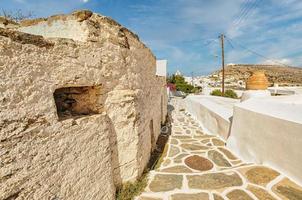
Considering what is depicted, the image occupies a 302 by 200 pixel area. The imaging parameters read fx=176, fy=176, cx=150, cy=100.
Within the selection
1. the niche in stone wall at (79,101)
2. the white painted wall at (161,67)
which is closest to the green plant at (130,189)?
the niche in stone wall at (79,101)

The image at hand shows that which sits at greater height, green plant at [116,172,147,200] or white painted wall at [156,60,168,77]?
white painted wall at [156,60,168,77]

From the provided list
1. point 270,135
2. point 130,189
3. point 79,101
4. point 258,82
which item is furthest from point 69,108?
point 258,82

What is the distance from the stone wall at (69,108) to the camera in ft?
5.59

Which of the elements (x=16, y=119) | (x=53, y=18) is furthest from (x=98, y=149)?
(x=53, y=18)

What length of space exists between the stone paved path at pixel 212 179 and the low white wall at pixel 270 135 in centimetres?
24

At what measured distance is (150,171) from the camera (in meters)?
4.23

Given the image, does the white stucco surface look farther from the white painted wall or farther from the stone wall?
the white painted wall

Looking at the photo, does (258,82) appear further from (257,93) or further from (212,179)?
(212,179)

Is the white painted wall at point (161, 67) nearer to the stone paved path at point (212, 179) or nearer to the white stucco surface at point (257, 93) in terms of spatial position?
the white stucco surface at point (257, 93)

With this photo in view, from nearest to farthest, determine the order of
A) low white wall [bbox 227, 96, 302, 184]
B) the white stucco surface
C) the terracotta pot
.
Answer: low white wall [bbox 227, 96, 302, 184] < the white stucco surface < the terracotta pot

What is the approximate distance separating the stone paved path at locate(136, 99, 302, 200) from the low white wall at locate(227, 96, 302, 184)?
0.24 m

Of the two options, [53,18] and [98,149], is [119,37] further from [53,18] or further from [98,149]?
[98,149]

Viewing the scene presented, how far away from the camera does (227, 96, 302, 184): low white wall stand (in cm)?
336

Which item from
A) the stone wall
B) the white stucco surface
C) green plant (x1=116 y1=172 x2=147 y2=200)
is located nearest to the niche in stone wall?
the stone wall
